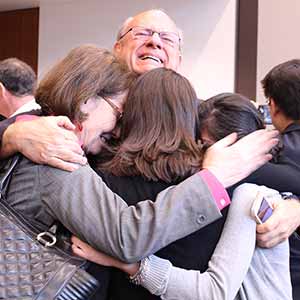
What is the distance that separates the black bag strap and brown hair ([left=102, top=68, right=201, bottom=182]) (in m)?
0.17

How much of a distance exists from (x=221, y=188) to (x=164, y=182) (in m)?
0.11

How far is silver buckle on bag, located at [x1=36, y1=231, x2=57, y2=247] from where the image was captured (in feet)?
2.68

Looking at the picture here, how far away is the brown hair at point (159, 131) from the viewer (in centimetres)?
91

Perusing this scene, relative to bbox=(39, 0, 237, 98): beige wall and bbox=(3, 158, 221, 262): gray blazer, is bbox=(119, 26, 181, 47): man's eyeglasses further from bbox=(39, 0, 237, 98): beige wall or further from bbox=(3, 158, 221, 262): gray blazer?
bbox=(39, 0, 237, 98): beige wall

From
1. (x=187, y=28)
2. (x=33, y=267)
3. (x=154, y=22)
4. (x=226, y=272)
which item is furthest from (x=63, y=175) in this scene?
(x=187, y=28)

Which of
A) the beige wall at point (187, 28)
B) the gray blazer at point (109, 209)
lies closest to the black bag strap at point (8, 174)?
the gray blazer at point (109, 209)

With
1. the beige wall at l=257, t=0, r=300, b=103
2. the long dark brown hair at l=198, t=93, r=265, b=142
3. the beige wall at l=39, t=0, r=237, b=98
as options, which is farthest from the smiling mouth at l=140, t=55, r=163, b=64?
the beige wall at l=39, t=0, r=237, b=98

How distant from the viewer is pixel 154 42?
62.0 inches

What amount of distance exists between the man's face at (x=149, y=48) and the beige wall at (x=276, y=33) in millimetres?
1487

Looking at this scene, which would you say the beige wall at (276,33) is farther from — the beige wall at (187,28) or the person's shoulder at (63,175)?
the person's shoulder at (63,175)

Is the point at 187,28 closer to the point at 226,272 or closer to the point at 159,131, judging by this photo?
the point at 159,131

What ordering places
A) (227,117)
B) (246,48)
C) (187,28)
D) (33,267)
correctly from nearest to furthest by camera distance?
(33,267) < (227,117) < (246,48) < (187,28)

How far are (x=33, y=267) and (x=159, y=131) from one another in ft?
1.10

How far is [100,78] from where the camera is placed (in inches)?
38.9
